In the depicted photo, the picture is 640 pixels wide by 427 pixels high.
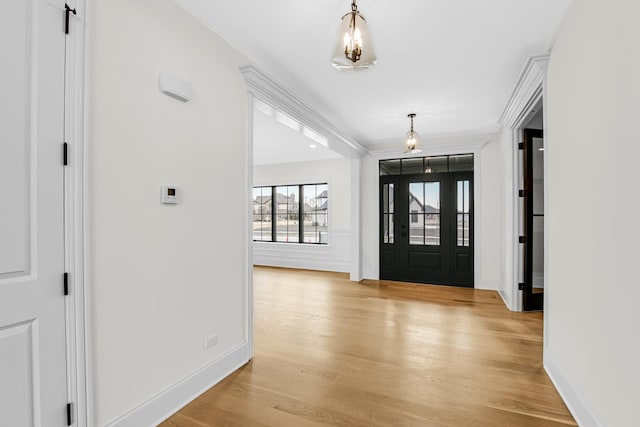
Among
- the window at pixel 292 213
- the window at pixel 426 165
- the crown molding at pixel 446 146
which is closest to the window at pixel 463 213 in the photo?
the window at pixel 426 165

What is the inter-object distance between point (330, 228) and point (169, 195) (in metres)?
5.53

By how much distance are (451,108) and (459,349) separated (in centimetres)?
291

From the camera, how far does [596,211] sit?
1.76m

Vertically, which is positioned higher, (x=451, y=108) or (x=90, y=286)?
(x=451, y=108)

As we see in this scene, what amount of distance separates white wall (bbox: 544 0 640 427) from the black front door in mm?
3169

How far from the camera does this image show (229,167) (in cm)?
257

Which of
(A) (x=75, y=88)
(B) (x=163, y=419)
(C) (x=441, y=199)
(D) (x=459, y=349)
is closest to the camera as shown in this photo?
(A) (x=75, y=88)

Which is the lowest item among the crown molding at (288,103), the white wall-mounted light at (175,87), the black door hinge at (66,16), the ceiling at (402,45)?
the white wall-mounted light at (175,87)

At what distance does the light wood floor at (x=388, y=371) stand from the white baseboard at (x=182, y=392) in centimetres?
6

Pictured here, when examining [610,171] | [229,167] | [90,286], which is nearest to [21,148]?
[90,286]

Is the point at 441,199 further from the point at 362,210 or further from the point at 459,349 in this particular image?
the point at 459,349

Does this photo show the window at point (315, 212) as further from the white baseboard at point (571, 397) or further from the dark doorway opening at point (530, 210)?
the white baseboard at point (571, 397)

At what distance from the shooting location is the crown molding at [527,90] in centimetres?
265

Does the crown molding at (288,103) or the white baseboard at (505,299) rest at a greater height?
the crown molding at (288,103)
